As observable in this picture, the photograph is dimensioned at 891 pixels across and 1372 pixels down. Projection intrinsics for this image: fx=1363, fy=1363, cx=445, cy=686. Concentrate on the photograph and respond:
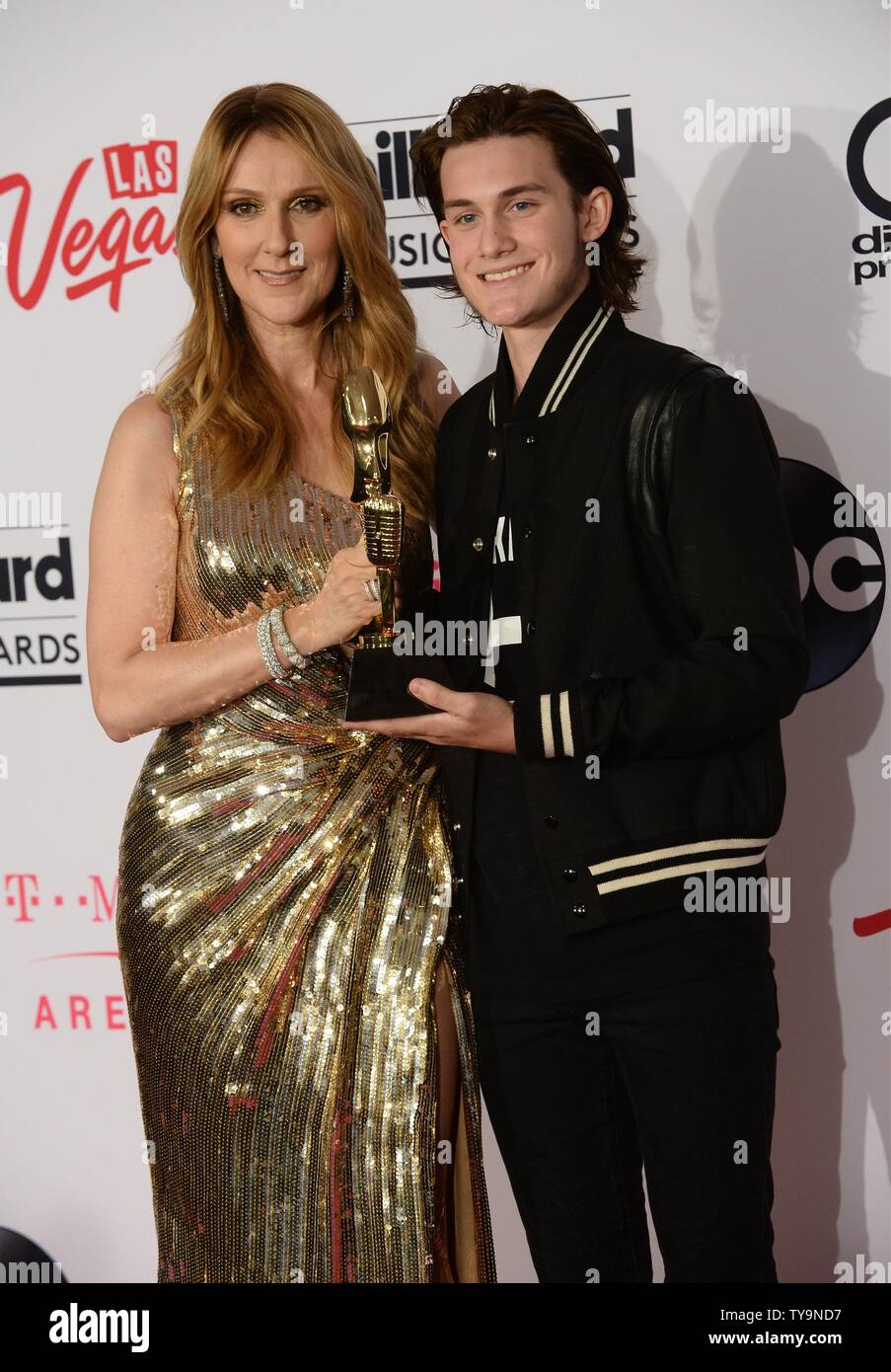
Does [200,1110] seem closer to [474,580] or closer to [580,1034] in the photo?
[580,1034]

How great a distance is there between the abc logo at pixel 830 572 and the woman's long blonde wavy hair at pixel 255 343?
0.83 m

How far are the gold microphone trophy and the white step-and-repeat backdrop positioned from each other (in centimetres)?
104

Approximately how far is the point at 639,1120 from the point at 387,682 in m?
0.68

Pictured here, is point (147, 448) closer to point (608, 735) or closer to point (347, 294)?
point (347, 294)

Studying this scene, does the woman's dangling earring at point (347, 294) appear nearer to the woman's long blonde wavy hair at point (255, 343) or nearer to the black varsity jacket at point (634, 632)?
the woman's long blonde wavy hair at point (255, 343)

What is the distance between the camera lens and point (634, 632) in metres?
1.77

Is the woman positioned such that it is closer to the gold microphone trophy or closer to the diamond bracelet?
the diamond bracelet

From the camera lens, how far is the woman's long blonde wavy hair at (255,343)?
1993mm

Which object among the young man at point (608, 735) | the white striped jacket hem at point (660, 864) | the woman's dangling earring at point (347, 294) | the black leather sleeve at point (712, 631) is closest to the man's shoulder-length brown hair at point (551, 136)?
the young man at point (608, 735)

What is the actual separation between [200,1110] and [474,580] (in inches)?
34.3

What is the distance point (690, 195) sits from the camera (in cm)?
254

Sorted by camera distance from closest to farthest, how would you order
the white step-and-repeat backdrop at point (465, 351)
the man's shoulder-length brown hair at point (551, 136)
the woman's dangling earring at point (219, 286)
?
the man's shoulder-length brown hair at point (551, 136), the woman's dangling earring at point (219, 286), the white step-and-repeat backdrop at point (465, 351)

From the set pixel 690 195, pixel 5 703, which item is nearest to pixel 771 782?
pixel 690 195

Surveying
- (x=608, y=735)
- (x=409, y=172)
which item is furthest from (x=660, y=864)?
(x=409, y=172)
